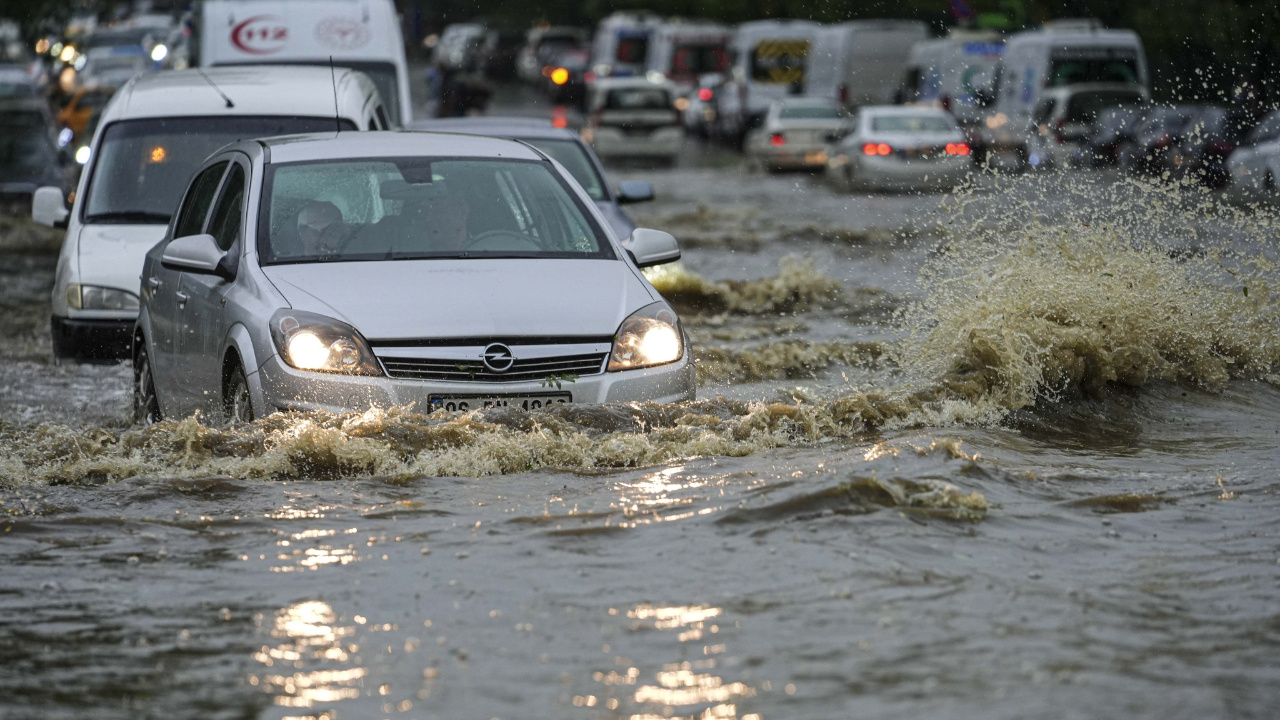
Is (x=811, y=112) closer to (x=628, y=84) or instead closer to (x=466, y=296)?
(x=628, y=84)

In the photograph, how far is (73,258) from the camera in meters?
10.3

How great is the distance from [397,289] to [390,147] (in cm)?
139

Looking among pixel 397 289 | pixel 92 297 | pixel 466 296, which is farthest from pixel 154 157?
pixel 466 296

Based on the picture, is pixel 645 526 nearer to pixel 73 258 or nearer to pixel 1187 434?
pixel 1187 434

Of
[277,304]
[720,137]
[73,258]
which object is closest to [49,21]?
[720,137]

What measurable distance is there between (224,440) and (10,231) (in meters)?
15.2

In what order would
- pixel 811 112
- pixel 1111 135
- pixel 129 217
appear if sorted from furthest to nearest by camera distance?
pixel 811 112, pixel 1111 135, pixel 129 217

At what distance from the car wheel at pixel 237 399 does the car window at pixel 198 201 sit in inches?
60.7

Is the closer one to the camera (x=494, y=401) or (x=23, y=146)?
(x=494, y=401)

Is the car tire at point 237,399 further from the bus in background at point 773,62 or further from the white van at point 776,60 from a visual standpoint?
the white van at point 776,60

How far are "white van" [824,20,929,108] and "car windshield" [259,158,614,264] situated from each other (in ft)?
117

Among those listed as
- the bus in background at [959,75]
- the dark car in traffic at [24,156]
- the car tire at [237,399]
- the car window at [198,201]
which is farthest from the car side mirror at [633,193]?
the bus in background at [959,75]

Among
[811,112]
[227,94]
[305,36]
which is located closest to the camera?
[227,94]

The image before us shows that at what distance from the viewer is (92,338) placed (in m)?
10.1
